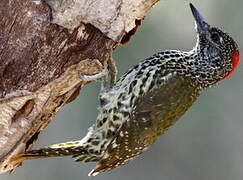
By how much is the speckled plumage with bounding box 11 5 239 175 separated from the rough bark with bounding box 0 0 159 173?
0.58 meters

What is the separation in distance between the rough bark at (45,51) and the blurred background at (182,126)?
485cm

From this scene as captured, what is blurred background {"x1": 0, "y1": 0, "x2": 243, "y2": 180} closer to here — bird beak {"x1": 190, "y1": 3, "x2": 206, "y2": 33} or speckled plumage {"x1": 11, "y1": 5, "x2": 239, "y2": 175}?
bird beak {"x1": 190, "y1": 3, "x2": 206, "y2": 33}

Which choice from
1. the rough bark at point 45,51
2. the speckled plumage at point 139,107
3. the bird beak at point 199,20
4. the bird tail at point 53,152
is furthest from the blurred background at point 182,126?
the rough bark at point 45,51

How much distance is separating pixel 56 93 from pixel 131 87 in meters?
0.84

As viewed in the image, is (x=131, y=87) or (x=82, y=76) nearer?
(x=82, y=76)

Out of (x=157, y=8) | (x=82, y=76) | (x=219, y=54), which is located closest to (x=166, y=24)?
(x=157, y=8)

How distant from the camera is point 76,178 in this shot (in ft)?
26.7

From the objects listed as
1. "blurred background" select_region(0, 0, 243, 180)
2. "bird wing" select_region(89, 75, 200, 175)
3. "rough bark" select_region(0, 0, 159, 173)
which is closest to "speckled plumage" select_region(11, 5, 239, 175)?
"bird wing" select_region(89, 75, 200, 175)

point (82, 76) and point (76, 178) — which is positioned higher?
point (76, 178)

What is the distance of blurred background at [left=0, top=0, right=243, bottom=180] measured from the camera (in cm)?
833

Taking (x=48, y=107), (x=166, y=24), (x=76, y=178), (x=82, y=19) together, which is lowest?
(x=48, y=107)

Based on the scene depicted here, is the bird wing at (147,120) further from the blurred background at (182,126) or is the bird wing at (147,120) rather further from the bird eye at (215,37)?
the blurred background at (182,126)

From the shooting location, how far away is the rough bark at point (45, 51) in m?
3.05

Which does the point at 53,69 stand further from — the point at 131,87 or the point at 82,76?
the point at 131,87
